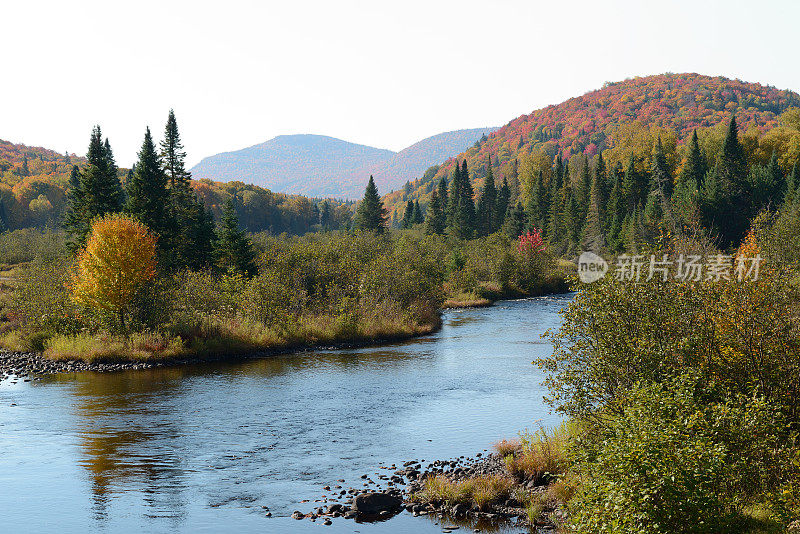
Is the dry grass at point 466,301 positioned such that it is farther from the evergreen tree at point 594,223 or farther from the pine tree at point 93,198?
the pine tree at point 93,198

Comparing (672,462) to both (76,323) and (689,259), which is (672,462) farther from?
(76,323)

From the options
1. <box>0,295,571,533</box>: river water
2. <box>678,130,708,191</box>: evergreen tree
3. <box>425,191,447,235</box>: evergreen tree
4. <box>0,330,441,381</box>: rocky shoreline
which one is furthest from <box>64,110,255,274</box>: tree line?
<box>678,130,708,191</box>: evergreen tree

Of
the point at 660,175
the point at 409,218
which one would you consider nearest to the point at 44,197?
the point at 409,218

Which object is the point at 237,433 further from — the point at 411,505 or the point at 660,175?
the point at 660,175

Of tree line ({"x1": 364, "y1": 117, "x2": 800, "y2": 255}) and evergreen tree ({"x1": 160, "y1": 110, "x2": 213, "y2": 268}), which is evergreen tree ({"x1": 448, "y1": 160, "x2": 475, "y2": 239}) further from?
evergreen tree ({"x1": 160, "y1": 110, "x2": 213, "y2": 268})

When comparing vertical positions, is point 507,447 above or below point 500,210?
below

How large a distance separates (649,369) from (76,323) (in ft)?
127

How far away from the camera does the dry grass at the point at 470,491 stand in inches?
674

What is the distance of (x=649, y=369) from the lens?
15.2 meters

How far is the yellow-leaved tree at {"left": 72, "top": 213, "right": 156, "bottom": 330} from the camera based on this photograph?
1585 inches

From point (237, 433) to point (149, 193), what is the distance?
38054mm

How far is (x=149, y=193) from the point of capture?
56.6m

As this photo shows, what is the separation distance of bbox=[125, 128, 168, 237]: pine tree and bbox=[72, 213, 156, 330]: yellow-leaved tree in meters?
12.8

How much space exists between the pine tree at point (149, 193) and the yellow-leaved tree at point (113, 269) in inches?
503
